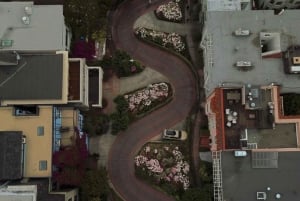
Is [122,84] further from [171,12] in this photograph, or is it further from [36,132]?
[36,132]

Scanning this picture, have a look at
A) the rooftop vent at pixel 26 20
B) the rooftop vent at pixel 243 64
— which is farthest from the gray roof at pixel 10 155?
the rooftop vent at pixel 243 64

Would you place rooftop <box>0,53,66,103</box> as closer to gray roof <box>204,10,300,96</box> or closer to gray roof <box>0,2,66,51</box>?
gray roof <box>0,2,66,51</box>

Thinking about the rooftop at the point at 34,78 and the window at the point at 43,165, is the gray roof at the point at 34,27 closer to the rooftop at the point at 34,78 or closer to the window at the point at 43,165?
the rooftop at the point at 34,78

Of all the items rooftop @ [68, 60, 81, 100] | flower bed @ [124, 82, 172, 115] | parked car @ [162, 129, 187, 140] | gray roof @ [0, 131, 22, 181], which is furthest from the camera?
flower bed @ [124, 82, 172, 115]

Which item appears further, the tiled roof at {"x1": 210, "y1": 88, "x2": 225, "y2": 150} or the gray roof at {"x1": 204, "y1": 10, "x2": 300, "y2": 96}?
the gray roof at {"x1": 204, "y1": 10, "x2": 300, "y2": 96}

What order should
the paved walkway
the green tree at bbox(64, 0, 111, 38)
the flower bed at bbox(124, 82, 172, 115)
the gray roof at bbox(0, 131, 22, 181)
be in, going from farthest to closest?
the paved walkway < the flower bed at bbox(124, 82, 172, 115) < the green tree at bbox(64, 0, 111, 38) < the gray roof at bbox(0, 131, 22, 181)

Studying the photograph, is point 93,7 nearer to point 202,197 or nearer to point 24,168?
point 24,168

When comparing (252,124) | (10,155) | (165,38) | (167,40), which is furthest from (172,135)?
(10,155)

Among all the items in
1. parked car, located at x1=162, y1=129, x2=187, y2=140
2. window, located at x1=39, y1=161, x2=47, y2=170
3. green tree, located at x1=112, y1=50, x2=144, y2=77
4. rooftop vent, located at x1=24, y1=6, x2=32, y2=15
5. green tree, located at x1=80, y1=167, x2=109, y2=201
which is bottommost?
green tree, located at x1=80, y1=167, x2=109, y2=201

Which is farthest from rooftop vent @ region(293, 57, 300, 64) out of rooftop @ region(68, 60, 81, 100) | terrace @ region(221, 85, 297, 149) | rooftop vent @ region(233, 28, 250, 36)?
rooftop @ region(68, 60, 81, 100)

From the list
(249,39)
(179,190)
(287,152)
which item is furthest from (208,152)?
(249,39)
